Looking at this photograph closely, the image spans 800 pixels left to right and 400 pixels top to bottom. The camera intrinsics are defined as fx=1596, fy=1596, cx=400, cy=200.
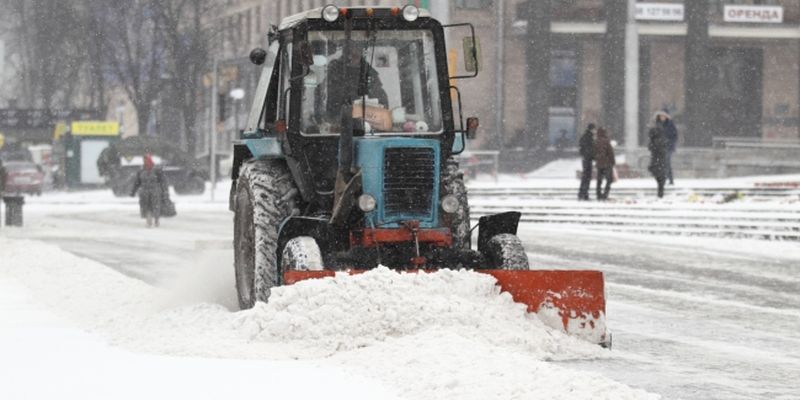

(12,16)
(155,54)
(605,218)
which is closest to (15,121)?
(155,54)

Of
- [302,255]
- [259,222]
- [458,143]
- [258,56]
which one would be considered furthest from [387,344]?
[258,56]

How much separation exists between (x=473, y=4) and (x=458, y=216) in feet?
193

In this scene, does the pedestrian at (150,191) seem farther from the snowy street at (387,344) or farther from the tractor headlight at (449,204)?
the tractor headlight at (449,204)

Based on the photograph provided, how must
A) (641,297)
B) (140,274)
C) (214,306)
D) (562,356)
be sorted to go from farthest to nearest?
(140,274) → (641,297) → (214,306) → (562,356)

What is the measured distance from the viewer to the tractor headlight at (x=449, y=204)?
11.3 m

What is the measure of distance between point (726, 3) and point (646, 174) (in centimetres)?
2023

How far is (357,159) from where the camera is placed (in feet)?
36.9

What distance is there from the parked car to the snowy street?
38815 mm

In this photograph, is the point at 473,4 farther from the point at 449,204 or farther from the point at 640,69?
the point at 449,204

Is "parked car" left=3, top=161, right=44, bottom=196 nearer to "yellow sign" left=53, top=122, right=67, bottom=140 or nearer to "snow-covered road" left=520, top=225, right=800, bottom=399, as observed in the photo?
"yellow sign" left=53, top=122, right=67, bottom=140

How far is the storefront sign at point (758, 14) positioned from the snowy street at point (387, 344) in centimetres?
4847

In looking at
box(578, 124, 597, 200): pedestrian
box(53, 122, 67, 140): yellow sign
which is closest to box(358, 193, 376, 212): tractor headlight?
box(578, 124, 597, 200): pedestrian

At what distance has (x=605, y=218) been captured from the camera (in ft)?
96.2

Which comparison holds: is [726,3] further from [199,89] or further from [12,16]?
[12,16]
